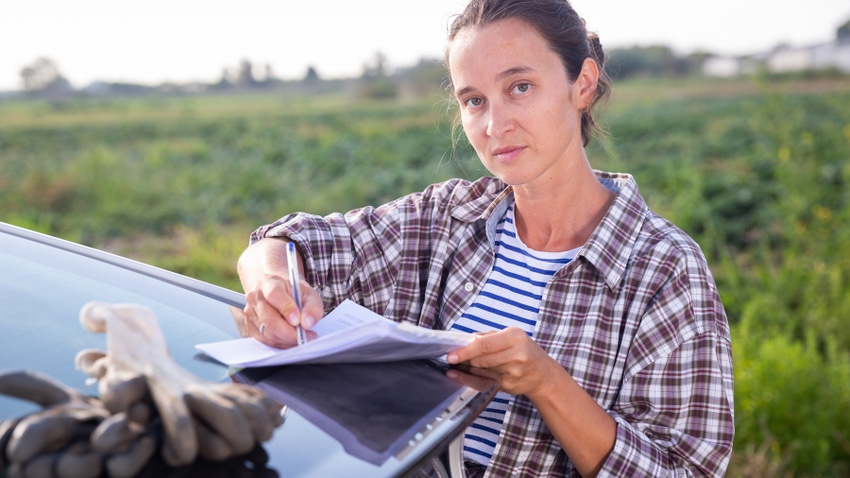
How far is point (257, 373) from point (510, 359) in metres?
0.42

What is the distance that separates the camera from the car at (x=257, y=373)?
0.85 m

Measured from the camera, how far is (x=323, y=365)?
1087mm

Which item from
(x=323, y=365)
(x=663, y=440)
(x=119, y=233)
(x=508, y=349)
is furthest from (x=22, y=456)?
(x=119, y=233)

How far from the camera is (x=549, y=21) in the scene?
5.61 ft

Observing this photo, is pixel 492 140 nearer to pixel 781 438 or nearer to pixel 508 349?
pixel 508 349

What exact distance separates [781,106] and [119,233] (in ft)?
23.3

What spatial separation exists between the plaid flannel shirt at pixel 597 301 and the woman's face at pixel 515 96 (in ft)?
0.70

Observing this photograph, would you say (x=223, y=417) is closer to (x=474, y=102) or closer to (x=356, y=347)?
(x=356, y=347)

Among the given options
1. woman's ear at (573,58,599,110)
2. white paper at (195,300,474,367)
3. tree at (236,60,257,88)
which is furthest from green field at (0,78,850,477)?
tree at (236,60,257,88)

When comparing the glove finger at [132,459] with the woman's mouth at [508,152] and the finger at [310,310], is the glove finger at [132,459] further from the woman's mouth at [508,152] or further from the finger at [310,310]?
the woman's mouth at [508,152]

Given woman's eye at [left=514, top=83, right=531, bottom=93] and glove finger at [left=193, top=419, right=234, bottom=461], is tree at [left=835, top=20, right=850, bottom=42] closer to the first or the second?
woman's eye at [left=514, top=83, right=531, bottom=93]

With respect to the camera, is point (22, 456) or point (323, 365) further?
point (323, 365)

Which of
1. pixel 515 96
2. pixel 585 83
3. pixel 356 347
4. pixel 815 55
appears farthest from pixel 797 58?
pixel 356 347

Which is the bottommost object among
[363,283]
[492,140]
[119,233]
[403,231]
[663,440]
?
[119,233]
